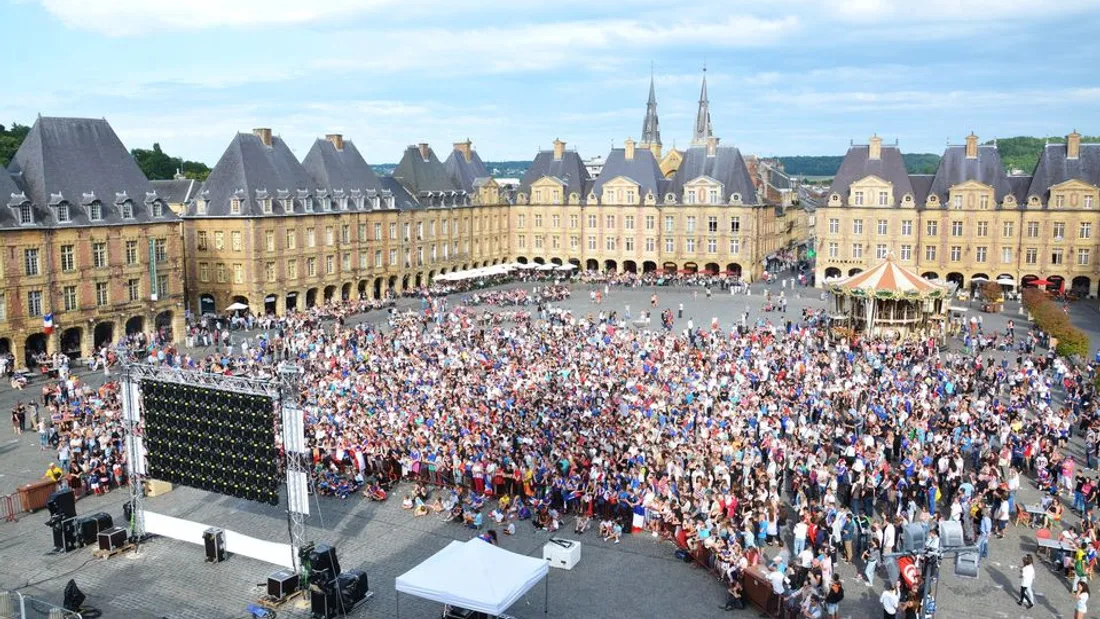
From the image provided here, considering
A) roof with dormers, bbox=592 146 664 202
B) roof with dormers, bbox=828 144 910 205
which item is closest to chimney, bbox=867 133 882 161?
roof with dormers, bbox=828 144 910 205

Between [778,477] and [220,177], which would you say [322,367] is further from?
[220,177]

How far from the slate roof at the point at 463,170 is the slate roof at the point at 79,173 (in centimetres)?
3426

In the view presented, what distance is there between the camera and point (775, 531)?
841 inches

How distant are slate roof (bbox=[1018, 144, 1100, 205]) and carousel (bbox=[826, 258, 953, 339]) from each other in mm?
27617

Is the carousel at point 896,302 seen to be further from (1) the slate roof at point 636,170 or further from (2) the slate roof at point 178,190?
(2) the slate roof at point 178,190

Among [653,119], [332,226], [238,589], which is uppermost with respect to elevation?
[653,119]

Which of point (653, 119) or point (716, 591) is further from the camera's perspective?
point (653, 119)

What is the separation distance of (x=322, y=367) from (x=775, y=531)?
23.8 metres

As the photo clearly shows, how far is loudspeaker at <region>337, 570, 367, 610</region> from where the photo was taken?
741 inches

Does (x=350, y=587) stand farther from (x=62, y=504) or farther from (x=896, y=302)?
(x=896, y=302)

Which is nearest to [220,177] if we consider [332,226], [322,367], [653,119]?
[332,226]

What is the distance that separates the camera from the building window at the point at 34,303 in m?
45.2

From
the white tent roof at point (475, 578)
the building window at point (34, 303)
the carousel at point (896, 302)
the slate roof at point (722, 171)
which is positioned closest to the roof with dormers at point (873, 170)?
the slate roof at point (722, 171)

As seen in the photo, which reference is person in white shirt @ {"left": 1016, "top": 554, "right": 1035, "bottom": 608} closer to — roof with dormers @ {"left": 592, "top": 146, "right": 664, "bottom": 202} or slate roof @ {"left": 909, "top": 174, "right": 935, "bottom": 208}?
slate roof @ {"left": 909, "top": 174, "right": 935, "bottom": 208}
